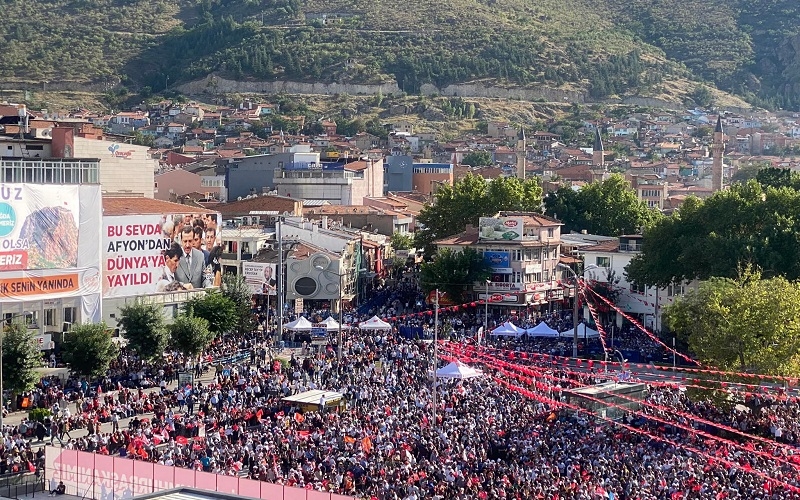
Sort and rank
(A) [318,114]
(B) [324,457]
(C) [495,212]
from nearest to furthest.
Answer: (B) [324,457] → (C) [495,212] → (A) [318,114]

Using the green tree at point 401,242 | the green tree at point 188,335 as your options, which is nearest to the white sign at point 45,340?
the green tree at point 188,335

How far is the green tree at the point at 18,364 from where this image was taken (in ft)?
119

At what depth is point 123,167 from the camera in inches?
2313

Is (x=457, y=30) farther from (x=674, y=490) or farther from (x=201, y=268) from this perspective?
(x=674, y=490)

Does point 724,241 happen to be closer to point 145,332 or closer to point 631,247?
point 631,247

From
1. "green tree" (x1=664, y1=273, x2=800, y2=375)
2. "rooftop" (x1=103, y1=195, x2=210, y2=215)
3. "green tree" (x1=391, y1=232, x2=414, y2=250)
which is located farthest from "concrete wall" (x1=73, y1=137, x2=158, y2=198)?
"green tree" (x1=664, y1=273, x2=800, y2=375)

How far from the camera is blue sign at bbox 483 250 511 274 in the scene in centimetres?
6025

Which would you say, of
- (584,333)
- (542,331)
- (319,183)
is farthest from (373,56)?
(542,331)

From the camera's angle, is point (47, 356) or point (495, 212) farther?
point (495, 212)

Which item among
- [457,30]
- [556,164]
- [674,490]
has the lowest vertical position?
[674,490]

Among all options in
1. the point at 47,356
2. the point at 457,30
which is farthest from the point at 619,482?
the point at 457,30

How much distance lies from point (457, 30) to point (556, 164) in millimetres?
60456

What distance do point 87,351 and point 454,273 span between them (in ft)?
71.3

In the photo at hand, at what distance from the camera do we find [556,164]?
436ft
